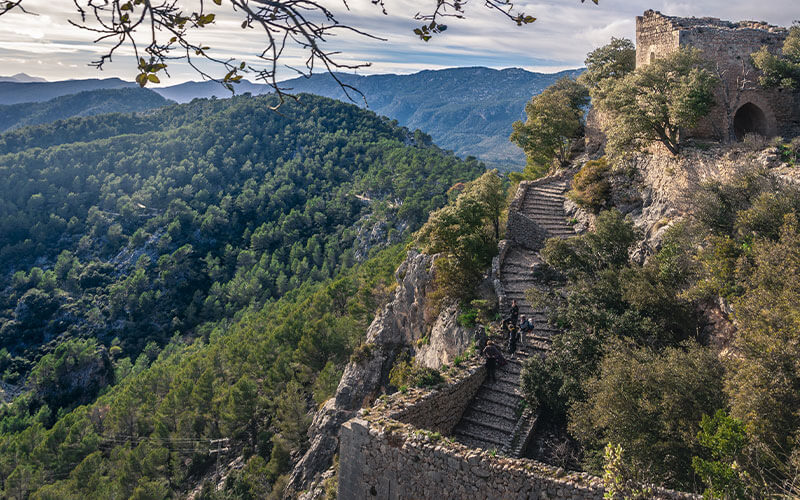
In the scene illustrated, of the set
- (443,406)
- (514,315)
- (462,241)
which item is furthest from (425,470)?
(462,241)

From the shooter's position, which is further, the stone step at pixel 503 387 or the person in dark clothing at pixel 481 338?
the person in dark clothing at pixel 481 338

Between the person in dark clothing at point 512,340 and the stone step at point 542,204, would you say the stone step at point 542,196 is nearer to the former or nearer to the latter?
the stone step at point 542,204

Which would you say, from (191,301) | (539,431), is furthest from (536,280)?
(191,301)

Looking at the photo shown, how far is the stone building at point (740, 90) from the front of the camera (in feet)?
47.1

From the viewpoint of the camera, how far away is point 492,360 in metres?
11.5

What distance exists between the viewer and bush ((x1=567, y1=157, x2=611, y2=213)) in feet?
54.2

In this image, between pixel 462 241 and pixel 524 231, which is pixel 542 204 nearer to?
pixel 524 231

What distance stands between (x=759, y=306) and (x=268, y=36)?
827cm

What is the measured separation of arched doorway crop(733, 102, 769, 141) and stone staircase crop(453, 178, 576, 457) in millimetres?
6133

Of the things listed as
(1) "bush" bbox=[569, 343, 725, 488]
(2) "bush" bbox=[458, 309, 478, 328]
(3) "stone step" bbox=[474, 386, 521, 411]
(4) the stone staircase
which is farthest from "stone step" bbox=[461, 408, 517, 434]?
(2) "bush" bbox=[458, 309, 478, 328]

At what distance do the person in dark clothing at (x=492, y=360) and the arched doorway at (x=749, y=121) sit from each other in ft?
34.5

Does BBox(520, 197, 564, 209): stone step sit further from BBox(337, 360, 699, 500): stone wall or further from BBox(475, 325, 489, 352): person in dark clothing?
BBox(337, 360, 699, 500): stone wall

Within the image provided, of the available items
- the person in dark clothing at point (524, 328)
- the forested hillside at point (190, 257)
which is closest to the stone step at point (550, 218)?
the person in dark clothing at point (524, 328)

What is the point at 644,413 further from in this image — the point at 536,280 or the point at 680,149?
the point at 680,149
